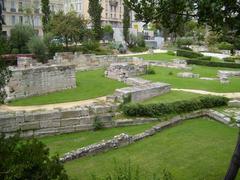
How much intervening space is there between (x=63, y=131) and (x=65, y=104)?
14.6ft

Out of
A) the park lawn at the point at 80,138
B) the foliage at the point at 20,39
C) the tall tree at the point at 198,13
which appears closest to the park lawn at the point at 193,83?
the park lawn at the point at 80,138

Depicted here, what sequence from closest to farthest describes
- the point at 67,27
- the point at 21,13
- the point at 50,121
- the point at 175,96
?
the point at 50,121 < the point at 175,96 < the point at 67,27 < the point at 21,13

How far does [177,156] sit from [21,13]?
6062 centimetres

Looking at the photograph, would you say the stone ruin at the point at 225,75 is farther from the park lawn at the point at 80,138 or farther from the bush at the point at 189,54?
the bush at the point at 189,54

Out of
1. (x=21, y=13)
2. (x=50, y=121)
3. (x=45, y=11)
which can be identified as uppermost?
(x=21, y=13)

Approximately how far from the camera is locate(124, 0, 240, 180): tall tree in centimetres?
769

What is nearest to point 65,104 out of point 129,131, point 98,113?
point 98,113

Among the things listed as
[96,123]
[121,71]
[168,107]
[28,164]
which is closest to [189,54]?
[121,71]

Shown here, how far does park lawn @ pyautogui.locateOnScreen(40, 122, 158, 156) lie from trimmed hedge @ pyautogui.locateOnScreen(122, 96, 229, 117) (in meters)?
0.88

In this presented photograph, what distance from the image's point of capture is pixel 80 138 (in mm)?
15008

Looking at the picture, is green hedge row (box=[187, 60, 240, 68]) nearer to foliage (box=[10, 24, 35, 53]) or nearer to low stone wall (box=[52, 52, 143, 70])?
low stone wall (box=[52, 52, 143, 70])

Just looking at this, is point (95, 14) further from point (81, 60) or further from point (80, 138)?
point (80, 138)

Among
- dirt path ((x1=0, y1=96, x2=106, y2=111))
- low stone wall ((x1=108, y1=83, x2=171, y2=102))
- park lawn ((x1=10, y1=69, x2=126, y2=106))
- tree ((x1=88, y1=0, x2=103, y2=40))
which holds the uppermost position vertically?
tree ((x1=88, y1=0, x2=103, y2=40))

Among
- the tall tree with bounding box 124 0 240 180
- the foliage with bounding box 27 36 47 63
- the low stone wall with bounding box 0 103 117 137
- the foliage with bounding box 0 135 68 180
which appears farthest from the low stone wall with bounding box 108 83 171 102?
the foliage with bounding box 27 36 47 63
